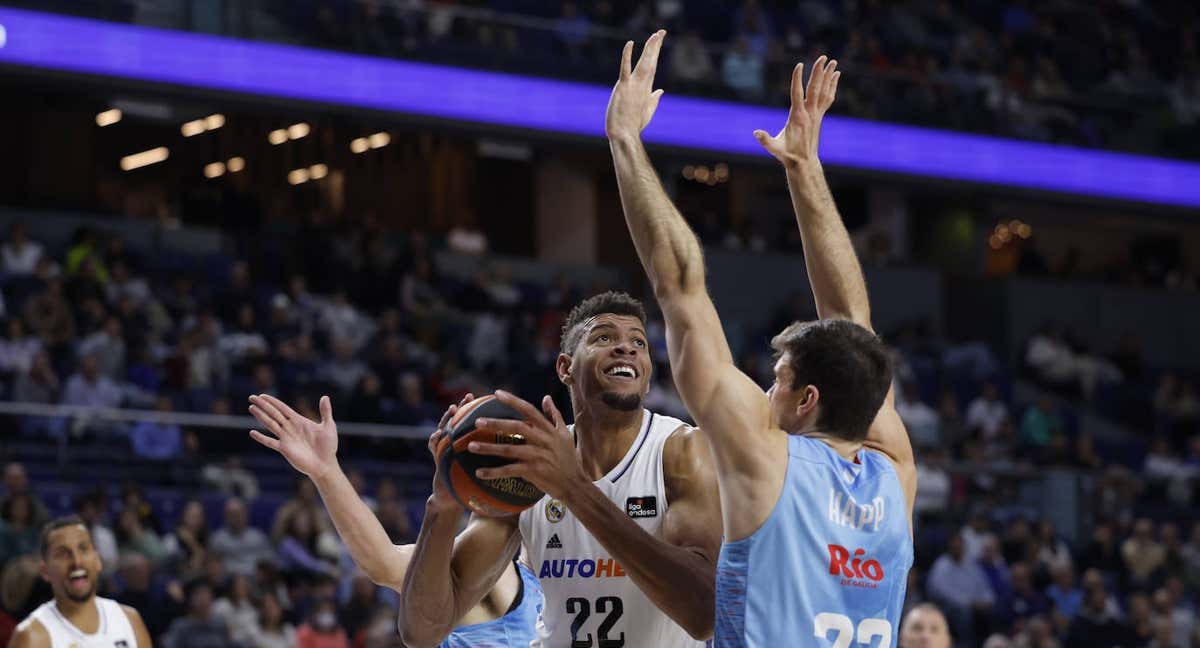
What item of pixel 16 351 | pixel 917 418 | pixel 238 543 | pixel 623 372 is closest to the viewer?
pixel 623 372

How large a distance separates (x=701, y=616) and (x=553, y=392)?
1130cm

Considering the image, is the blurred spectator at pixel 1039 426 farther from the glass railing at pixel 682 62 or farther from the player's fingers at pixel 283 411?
the player's fingers at pixel 283 411

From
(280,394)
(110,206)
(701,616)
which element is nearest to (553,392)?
(280,394)

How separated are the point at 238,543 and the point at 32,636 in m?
4.53

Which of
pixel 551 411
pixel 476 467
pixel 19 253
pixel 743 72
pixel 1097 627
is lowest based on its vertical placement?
pixel 1097 627

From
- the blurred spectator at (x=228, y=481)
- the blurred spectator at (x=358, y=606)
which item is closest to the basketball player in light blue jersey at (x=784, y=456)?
the blurred spectator at (x=358, y=606)

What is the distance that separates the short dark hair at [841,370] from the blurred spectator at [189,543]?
8091 millimetres

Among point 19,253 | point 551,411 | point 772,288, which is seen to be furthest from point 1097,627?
point 551,411

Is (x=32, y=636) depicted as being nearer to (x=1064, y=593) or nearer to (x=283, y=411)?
(x=283, y=411)

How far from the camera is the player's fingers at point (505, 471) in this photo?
12.0 ft

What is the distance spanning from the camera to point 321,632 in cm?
1075

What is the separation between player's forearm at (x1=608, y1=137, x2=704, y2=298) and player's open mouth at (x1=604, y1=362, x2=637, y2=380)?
92 centimetres

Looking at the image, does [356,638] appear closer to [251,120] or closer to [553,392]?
[553,392]

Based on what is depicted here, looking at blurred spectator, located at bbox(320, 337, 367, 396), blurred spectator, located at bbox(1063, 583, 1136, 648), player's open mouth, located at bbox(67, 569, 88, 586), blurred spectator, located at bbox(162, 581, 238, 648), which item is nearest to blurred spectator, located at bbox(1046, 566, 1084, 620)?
blurred spectator, located at bbox(1063, 583, 1136, 648)
